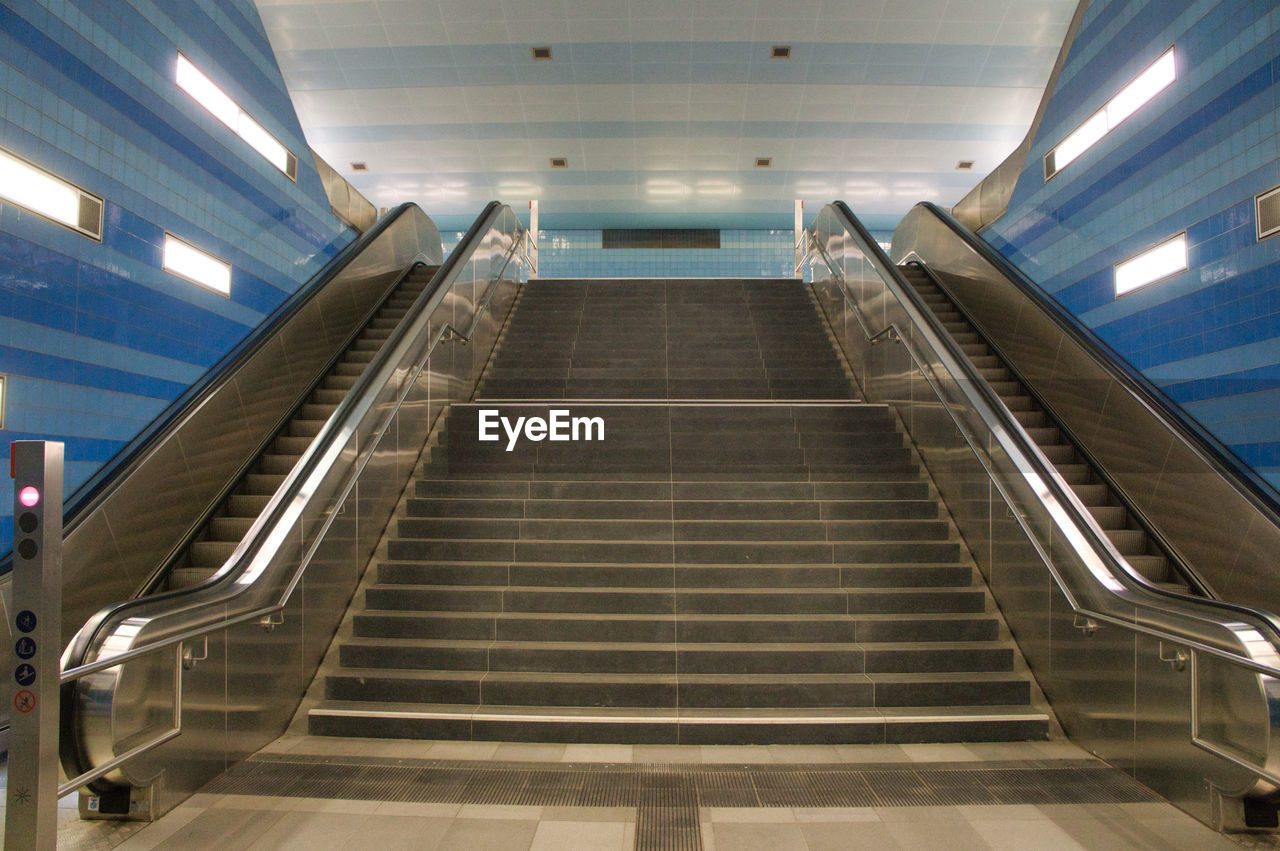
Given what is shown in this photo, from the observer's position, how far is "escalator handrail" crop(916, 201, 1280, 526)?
12.7ft

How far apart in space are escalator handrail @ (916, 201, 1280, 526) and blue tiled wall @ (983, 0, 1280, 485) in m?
0.06

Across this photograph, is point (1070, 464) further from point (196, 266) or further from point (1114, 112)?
point (196, 266)

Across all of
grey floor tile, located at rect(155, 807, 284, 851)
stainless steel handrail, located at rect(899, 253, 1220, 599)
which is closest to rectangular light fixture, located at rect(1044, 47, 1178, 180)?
stainless steel handrail, located at rect(899, 253, 1220, 599)

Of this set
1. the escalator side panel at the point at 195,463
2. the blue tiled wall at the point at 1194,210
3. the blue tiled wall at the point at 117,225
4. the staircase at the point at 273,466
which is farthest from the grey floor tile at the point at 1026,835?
the blue tiled wall at the point at 117,225

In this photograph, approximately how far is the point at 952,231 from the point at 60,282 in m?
8.14

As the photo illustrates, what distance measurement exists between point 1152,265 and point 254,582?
655 cm

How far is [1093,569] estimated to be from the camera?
3078 mm

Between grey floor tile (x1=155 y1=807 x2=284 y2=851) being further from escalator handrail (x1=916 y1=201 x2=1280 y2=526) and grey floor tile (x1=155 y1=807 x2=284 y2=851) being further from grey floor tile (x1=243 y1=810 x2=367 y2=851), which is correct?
escalator handrail (x1=916 y1=201 x2=1280 y2=526)

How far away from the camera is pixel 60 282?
4359mm

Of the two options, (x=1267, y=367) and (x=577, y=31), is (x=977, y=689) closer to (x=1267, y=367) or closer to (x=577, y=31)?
(x=1267, y=367)

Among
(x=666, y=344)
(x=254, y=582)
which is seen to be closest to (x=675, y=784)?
(x=254, y=582)

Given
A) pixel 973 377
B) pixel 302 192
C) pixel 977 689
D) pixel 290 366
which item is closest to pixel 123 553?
pixel 290 366

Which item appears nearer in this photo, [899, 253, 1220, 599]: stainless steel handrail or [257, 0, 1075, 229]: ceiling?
[899, 253, 1220, 599]: stainless steel handrail

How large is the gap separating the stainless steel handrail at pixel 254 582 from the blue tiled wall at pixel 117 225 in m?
1.70
